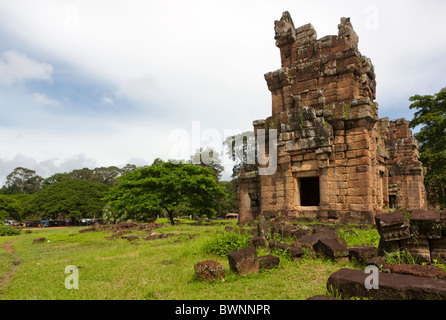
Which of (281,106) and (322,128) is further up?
(281,106)

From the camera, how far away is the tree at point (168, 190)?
19375mm

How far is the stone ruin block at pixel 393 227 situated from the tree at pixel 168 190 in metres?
14.9

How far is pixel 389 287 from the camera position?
12.1 ft

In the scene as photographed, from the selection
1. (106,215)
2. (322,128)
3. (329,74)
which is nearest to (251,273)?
(322,128)

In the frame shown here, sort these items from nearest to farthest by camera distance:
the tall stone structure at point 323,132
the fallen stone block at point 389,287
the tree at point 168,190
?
the fallen stone block at point 389,287
the tall stone structure at point 323,132
the tree at point 168,190

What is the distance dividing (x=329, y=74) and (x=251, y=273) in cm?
927

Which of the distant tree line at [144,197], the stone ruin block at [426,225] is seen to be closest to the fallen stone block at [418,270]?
the stone ruin block at [426,225]

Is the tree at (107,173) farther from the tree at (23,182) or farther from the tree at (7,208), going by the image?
the tree at (7,208)

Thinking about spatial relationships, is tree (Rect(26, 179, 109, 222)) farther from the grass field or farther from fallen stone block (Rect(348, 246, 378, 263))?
fallen stone block (Rect(348, 246, 378, 263))

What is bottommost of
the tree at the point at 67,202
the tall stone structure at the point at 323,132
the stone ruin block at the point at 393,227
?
the tree at the point at 67,202

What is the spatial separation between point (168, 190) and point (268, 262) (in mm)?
15265

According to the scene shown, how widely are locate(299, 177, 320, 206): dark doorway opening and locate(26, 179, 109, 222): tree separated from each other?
2876 cm

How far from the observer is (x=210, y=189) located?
20078 mm
